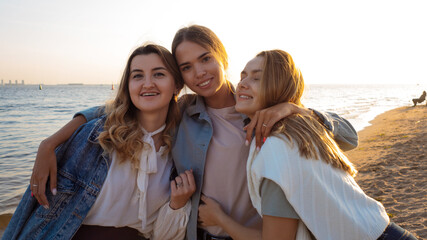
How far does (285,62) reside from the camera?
2311 mm

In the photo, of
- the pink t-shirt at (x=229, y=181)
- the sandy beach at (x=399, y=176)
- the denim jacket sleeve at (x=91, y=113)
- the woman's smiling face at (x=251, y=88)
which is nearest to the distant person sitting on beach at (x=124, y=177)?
the denim jacket sleeve at (x=91, y=113)

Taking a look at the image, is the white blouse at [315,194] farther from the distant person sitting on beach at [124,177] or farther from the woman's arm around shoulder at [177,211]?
the distant person sitting on beach at [124,177]

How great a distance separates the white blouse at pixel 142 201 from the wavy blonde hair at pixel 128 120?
87mm

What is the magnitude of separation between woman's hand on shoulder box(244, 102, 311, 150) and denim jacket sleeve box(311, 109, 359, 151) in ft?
1.73

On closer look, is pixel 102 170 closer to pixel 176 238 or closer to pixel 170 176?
pixel 170 176

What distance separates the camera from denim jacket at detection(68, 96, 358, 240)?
2.79m

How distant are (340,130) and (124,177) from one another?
6.40 feet

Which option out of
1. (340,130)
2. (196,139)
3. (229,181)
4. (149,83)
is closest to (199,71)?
(149,83)

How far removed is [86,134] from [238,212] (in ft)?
4.83

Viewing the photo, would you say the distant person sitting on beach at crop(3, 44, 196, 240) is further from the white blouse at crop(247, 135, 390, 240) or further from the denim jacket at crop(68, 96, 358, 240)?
the white blouse at crop(247, 135, 390, 240)

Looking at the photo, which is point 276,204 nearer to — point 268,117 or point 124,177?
point 268,117

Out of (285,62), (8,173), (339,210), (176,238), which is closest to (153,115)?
(176,238)

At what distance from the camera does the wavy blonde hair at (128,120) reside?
2744 millimetres

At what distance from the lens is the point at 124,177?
279cm
